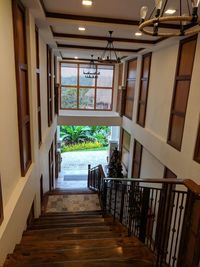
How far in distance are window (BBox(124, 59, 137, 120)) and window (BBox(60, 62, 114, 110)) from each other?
2.07 meters

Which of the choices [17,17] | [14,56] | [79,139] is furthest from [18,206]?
[79,139]

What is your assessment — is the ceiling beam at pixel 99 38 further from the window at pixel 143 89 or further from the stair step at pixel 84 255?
the stair step at pixel 84 255

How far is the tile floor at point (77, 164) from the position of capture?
995 centimetres

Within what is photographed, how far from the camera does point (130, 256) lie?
2.51 m

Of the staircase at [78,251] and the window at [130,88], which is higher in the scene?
the window at [130,88]

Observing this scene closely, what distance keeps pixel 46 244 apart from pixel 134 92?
6.66 metres

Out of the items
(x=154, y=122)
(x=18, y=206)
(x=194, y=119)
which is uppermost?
(x=194, y=119)

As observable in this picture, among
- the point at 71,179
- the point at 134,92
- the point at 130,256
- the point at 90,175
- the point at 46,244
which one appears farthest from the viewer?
the point at 71,179

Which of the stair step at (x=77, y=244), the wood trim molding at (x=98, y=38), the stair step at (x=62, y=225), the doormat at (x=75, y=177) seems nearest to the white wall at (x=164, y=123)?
the wood trim molding at (x=98, y=38)

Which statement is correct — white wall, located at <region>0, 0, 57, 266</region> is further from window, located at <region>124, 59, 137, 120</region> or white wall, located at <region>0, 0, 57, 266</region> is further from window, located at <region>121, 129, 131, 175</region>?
window, located at <region>121, 129, 131, 175</region>

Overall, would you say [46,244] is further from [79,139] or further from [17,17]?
[79,139]

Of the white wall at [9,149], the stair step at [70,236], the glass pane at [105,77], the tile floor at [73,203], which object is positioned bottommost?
the tile floor at [73,203]

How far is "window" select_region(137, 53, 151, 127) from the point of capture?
Answer: 23.1 feet

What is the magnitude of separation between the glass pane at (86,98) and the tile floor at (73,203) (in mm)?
5280
